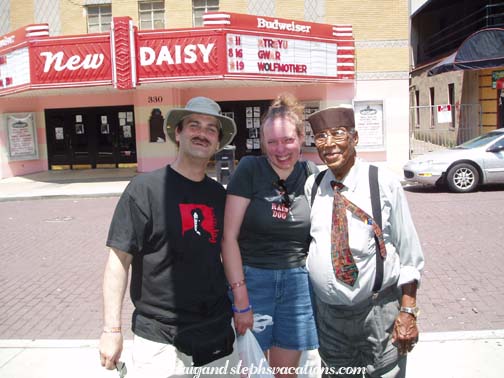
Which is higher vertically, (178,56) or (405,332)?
(178,56)

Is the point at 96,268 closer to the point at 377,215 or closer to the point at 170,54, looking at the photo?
the point at 377,215

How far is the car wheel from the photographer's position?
1212cm

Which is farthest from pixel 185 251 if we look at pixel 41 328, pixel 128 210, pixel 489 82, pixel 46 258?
pixel 489 82

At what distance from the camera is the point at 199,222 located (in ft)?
8.37

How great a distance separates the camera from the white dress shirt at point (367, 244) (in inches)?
96.5

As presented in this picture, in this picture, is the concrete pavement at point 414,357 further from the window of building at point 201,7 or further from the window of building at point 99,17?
the window of building at point 99,17

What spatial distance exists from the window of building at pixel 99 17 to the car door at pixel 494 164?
1396 cm

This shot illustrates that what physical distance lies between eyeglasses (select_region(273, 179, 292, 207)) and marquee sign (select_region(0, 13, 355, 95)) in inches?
479

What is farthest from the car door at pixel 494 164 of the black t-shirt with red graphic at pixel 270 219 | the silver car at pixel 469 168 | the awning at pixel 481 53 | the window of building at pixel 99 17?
the window of building at pixel 99 17

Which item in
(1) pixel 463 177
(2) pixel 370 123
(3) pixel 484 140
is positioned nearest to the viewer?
(1) pixel 463 177

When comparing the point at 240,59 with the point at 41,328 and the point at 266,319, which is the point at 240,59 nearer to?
the point at 41,328

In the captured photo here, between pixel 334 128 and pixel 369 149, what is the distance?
1551 centimetres

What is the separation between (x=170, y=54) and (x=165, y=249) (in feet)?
43.1

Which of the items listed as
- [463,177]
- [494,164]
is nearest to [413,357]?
[463,177]
